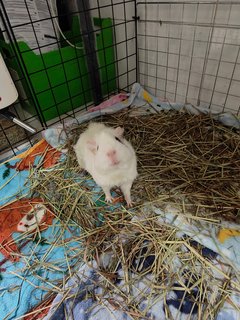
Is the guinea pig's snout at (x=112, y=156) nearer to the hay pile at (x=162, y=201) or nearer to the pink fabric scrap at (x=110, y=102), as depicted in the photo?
the hay pile at (x=162, y=201)

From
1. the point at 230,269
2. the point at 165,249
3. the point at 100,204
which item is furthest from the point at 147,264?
the point at 100,204

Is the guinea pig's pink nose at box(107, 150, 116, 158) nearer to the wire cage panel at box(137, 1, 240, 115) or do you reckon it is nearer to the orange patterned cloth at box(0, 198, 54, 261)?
the orange patterned cloth at box(0, 198, 54, 261)

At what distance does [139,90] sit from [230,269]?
2.17 m

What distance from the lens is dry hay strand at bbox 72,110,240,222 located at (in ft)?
5.74

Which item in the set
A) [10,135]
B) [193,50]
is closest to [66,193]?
[10,135]

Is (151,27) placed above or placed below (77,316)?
above

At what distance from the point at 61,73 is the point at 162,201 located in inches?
73.3

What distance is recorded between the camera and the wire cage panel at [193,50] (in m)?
2.22

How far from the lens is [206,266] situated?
141 cm

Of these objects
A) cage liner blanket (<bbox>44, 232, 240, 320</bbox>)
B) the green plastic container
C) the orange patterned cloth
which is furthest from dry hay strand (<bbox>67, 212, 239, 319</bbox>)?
the green plastic container

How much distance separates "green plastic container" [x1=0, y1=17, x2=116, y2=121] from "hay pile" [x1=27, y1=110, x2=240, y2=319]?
54 centimetres

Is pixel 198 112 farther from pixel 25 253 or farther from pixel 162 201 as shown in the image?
pixel 25 253

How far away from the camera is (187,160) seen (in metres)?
2.07

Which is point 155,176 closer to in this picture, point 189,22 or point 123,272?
point 123,272
